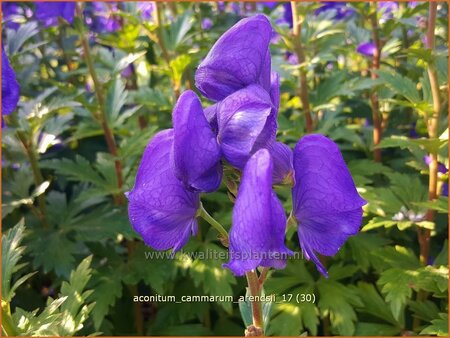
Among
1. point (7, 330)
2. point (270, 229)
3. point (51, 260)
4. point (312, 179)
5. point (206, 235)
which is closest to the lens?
point (270, 229)

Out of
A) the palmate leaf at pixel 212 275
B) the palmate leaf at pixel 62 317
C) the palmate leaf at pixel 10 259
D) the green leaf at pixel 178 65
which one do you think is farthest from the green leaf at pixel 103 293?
the green leaf at pixel 178 65

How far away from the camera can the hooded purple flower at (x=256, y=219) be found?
1.00 meters

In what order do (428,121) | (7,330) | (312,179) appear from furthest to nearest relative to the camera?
(428,121) < (7,330) < (312,179)

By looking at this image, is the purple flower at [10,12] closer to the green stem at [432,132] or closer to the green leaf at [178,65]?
the green leaf at [178,65]

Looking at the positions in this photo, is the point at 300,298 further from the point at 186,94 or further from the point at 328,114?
the point at 186,94

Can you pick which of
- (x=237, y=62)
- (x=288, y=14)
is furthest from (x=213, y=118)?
(x=288, y=14)

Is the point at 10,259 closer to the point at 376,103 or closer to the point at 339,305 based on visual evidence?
the point at 339,305

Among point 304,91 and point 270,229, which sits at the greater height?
point 270,229

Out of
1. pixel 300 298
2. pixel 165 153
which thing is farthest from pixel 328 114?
pixel 165 153

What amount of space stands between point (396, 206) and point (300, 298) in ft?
1.60

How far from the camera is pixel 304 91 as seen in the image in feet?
8.25

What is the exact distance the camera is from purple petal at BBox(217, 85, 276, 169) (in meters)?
1.05

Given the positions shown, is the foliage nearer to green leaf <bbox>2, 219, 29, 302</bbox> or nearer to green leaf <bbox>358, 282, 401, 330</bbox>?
green leaf <bbox>358, 282, 401, 330</bbox>

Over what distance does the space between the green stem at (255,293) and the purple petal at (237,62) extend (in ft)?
1.25
